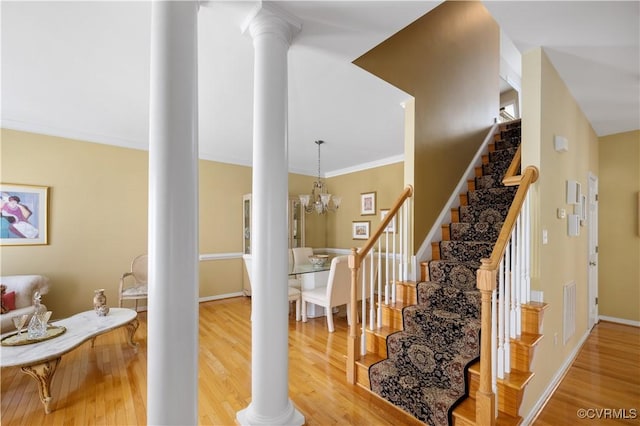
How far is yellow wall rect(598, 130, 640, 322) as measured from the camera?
3814 mm

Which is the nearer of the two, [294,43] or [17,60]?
[294,43]

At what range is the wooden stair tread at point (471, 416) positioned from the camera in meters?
1.73

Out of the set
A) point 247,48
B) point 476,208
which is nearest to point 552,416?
point 476,208

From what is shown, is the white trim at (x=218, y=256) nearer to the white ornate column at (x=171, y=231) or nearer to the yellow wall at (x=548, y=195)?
the white ornate column at (x=171, y=231)

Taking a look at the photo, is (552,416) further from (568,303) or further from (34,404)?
(34,404)

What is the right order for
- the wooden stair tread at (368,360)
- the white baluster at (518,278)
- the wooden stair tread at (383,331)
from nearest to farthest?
the white baluster at (518,278) < the wooden stair tread at (368,360) < the wooden stair tread at (383,331)

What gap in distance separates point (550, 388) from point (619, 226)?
121 inches

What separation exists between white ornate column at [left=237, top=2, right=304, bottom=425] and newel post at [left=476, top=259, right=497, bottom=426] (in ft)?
3.90

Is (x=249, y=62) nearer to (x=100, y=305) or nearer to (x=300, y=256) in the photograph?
(x=100, y=305)

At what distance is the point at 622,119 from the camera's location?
11.2ft

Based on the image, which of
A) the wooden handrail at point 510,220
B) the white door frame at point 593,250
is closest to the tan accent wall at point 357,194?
the white door frame at point 593,250

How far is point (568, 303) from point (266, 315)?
9.49 feet

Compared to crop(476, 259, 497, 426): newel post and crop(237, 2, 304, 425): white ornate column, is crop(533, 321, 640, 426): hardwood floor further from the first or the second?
crop(237, 2, 304, 425): white ornate column

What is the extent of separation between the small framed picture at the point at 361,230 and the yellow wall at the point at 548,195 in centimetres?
322
